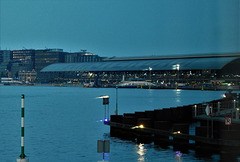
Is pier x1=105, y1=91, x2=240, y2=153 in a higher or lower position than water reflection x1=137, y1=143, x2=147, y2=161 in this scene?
higher

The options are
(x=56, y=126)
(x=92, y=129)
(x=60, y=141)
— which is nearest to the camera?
(x=60, y=141)

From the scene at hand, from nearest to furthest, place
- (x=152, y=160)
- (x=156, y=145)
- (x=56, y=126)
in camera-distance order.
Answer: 1. (x=152, y=160)
2. (x=156, y=145)
3. (x=56, y=126)

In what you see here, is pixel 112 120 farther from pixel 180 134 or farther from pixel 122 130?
pixel 180 134

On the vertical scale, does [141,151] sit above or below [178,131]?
below

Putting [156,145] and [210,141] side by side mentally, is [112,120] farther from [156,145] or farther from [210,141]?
[210,141]

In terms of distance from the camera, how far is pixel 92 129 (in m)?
48.7

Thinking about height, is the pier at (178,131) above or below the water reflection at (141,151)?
above

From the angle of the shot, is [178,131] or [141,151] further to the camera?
[178,131]

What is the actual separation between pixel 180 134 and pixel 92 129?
17.3 m

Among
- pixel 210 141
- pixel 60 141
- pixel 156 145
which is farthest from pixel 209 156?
pixel 60 141

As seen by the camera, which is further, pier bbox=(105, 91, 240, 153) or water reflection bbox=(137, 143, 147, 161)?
pier bbox=(105, 91, 240, 153)

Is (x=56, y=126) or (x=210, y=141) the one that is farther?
(x=56, y=126)

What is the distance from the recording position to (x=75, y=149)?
34.5 meters

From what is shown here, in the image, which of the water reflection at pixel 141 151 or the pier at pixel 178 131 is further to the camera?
the pier at pixel 178 131
